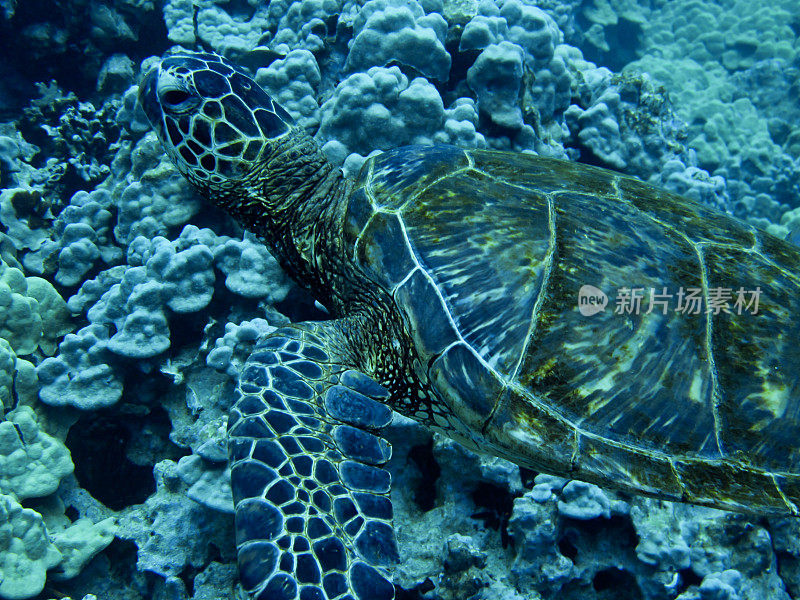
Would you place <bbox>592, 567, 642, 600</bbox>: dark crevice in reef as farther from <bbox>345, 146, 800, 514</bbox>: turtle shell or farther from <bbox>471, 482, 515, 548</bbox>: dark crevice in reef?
<bbox>345, 146, 800, 514</bbox>: turtle shell

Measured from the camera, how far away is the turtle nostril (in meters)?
2.20

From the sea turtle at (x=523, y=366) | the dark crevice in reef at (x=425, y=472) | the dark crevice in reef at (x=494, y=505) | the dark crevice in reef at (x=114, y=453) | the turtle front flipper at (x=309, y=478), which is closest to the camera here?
the turtle front flipper at (x=309, y=478)

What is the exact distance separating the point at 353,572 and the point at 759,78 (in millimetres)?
10689

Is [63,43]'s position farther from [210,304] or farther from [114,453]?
[114,453]

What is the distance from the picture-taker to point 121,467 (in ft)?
7.68

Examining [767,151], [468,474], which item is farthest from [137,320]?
[767,151]

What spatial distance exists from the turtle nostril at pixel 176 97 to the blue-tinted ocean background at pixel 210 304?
708 mm

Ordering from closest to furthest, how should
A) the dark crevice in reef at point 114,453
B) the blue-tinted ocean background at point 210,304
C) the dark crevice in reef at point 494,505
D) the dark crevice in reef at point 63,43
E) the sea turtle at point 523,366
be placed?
the sea turtle at point 523,366
the blue-tinted ocean background at point 210,304
the dark crevice in reef at point 494,505
the dark crevice in reef at point 114,453
the dark crevice in reef at point 63,43

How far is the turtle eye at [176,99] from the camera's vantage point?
220 centimetres

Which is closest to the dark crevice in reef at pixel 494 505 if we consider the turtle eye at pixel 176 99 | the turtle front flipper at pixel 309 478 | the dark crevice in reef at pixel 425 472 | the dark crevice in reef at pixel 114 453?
the dark crevice in reef at pixel 425 472

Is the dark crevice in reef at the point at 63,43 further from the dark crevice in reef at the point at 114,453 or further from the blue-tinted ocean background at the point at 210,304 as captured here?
the dark crevice in reef at the point at 114,453

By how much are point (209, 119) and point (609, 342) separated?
2187 millimetres

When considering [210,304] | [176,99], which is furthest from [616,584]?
[176,99]

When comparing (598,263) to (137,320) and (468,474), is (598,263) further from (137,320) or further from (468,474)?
(137,320)
